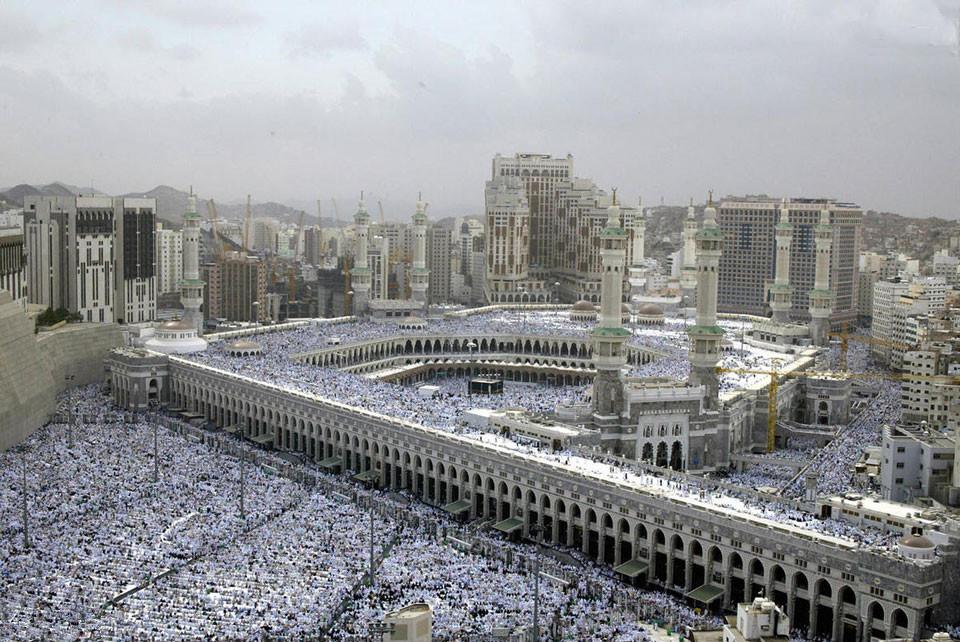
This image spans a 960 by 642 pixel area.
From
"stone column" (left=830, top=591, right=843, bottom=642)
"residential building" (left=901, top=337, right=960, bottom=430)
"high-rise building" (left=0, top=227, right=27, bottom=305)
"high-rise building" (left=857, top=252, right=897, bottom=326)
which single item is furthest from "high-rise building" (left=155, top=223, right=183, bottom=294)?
"stone column" (left=830, top=591, right=843, bottom=642)

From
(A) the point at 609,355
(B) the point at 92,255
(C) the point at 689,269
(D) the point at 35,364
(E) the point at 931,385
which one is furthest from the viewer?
(C) the point at 689,269

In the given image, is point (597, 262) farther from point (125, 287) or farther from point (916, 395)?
point (916, 395)

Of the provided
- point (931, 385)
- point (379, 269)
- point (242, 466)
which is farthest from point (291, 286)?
point (242, 466)

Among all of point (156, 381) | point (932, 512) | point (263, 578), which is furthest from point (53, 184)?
point (932, 512)

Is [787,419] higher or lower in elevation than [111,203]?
lower

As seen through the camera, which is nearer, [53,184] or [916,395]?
[916,395]

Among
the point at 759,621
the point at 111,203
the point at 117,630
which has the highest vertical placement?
the point at 111,203

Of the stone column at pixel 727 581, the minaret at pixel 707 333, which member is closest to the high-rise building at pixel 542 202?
the minaret at pixel 707 333

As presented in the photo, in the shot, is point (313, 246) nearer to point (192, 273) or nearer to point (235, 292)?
point (235, 292)
